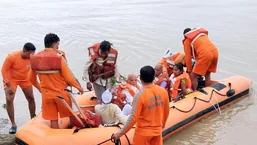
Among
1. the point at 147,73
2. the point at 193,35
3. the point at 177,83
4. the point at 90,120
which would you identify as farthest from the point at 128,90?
the point at 147,73

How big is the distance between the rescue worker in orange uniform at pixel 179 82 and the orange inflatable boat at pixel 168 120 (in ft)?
0.38

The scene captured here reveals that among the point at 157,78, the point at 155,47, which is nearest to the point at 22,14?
the point at 155,47

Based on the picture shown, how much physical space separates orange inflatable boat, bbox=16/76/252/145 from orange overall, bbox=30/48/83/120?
260 millimetres

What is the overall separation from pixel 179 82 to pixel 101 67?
1.35 m

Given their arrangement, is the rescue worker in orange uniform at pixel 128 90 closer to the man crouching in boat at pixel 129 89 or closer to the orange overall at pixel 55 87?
the man crouching in boat at pixel 129 89

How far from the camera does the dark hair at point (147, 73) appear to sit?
3.80 meters

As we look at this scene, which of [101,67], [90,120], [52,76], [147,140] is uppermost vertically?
[52,76]

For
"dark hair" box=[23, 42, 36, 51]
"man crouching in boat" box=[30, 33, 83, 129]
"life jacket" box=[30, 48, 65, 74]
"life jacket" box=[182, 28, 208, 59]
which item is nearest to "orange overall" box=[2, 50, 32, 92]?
"dark hair" box=[23, 42, 36, 51]

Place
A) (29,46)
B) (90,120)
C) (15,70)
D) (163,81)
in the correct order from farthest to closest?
(163,81)
(15,70)
(29,46)
(90,120)

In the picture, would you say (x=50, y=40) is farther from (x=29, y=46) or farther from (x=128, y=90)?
(x=128, y=90)

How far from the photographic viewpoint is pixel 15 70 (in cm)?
596

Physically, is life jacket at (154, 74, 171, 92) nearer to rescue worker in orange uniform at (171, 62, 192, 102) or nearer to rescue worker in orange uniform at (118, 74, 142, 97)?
rescue worker in orange uniform at (171, 62, 192, 102)

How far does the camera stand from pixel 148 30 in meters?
13.6

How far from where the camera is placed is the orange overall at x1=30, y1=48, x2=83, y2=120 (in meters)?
4.79
